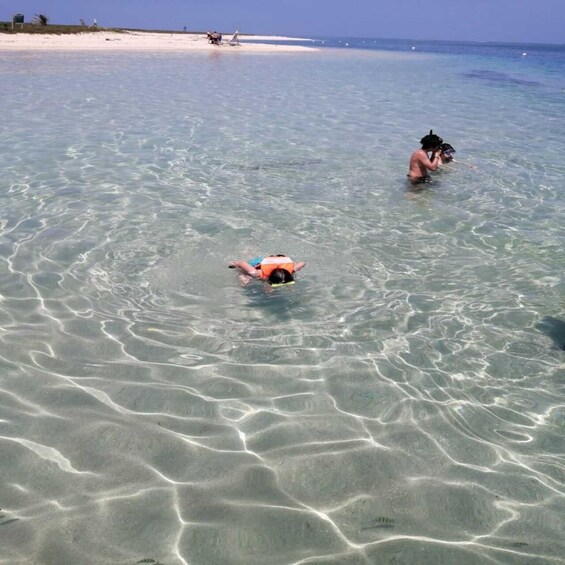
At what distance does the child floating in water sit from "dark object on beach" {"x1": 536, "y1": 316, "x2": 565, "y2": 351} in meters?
2.49

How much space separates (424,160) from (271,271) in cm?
526

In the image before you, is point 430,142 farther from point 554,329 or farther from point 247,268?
point 247,268

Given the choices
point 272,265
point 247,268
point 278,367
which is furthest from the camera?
point 247,268

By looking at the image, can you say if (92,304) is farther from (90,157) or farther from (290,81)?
(290,81)

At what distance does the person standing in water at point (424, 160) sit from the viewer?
9.38m

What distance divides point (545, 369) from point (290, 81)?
79.9ft

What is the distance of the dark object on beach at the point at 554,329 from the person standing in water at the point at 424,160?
4835mm

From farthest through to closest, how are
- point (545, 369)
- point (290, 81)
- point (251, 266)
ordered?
point (290, 81) → point (251, 266) → point (545, 369)

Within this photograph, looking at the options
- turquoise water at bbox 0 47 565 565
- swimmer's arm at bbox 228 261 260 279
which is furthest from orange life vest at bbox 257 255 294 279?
turquoise water at bbox 0 47 565 565

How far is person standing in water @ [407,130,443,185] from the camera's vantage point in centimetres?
938

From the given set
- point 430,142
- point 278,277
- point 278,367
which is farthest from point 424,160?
point 278,367

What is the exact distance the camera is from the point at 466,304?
5598 millimetres

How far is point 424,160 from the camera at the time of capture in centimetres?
948

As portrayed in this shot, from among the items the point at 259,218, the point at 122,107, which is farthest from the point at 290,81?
the point at 259,218
